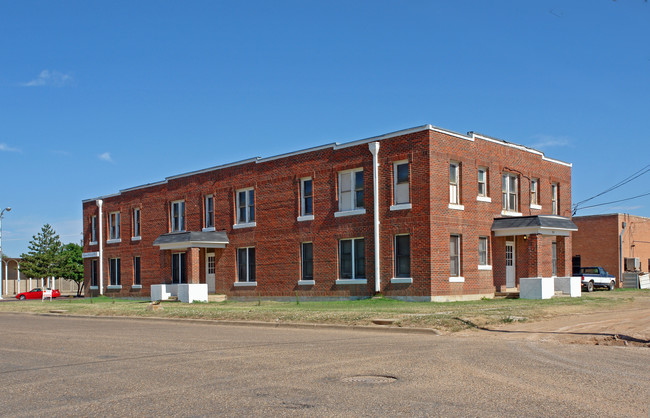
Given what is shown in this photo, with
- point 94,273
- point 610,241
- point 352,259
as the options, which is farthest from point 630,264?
point 94,273

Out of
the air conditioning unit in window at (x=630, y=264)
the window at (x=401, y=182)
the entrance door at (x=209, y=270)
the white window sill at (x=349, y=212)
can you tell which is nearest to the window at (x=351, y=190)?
the white window sill at (x=349, y=212)

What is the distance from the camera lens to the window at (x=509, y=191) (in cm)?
3125

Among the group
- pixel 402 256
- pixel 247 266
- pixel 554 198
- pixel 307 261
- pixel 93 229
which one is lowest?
pixel 247 266

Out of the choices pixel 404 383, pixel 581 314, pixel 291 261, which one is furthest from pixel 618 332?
pixel 291 261

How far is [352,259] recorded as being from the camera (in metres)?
29.8

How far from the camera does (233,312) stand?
892 inches

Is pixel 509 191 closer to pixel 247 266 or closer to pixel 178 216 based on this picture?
pixel 247 266

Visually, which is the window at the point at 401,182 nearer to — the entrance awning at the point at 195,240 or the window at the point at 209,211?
the entrance awning at the point at 195,240

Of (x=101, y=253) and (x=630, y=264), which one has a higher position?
(x=101, y=253)

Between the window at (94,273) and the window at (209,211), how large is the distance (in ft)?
42.6

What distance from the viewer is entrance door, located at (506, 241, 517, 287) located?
30.9 meters

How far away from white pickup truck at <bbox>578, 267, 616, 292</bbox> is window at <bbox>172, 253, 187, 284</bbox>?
933 inches

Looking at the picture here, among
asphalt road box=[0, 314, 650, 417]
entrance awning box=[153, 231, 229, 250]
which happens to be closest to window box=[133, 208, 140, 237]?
entrance awning box=[153, 231, 229, 250]

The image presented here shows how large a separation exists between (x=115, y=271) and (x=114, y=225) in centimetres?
312
